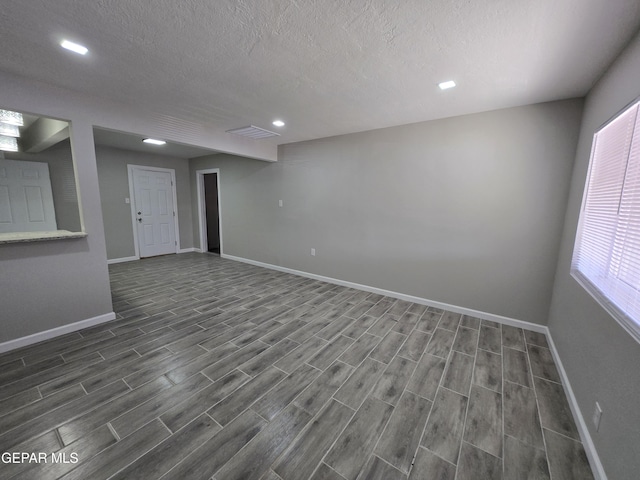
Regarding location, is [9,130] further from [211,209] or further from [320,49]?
[320,49]

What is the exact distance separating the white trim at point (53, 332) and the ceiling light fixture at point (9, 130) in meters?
2.77

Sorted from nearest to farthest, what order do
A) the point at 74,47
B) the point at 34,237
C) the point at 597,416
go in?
the point at 597,416
the point at 74,47
the point at 34,237

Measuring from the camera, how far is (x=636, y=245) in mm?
1272

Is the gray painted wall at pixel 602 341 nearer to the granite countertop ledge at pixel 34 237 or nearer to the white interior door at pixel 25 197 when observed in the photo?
the granite countertop ledge at pixel 34 237

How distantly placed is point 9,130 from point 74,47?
3.07m

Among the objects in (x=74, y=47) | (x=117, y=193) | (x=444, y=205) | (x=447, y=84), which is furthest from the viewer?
(x=117, y=193)

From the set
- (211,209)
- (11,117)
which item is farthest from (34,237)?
(211,209)

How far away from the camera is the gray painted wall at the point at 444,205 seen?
2.63 m

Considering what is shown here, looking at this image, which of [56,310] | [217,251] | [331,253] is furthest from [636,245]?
[217,251]

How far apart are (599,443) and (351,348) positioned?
1594 millimetres

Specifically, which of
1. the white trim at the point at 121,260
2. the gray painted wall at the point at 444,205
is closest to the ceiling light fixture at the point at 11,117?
the white trim at the point at 121,260

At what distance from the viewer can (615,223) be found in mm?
1522

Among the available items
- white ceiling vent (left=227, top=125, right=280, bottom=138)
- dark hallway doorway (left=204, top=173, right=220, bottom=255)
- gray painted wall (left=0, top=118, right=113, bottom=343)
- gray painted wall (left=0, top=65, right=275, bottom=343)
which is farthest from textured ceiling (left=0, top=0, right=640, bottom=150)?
dark hallway doorway (left=204, top=173, right=220, bottom=255)

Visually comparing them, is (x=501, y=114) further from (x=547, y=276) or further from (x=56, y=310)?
(x=56, y=310)
